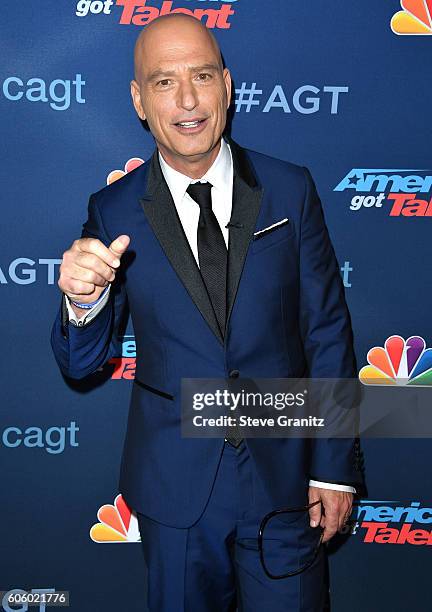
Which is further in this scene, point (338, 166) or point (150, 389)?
point (338, 166)

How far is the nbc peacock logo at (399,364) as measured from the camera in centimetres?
288

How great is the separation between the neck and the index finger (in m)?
0.53

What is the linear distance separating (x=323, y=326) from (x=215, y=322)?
1.10 ft

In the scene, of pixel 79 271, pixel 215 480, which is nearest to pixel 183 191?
pixel 79 271

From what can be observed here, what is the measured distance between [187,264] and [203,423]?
0.45 m

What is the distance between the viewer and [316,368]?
2.32 meters

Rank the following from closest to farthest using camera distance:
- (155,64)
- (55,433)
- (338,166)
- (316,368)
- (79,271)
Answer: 1. (79,271)
2. (155,64)
3. (316,368)
4. (338,166)
5. (55,433)

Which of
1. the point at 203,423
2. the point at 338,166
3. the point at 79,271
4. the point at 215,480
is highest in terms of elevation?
the point at 338,166

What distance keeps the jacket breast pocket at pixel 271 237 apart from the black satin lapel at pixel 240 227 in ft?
0.07

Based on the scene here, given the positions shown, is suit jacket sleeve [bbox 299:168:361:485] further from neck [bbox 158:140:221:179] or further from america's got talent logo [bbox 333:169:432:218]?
america's got talent logo [bbox 333:169:432:218]

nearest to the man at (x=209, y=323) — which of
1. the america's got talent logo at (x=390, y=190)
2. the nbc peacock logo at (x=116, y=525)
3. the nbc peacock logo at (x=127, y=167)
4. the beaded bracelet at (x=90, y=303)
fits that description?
the beaded bracelet at (x=90, y=303)

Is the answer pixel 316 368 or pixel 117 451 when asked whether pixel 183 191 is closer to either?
pixel 316 368

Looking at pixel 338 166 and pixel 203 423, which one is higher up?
pixel 338 166

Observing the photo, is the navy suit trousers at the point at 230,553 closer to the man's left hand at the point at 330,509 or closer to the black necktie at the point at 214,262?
the man's left hand at the point at 330,509
